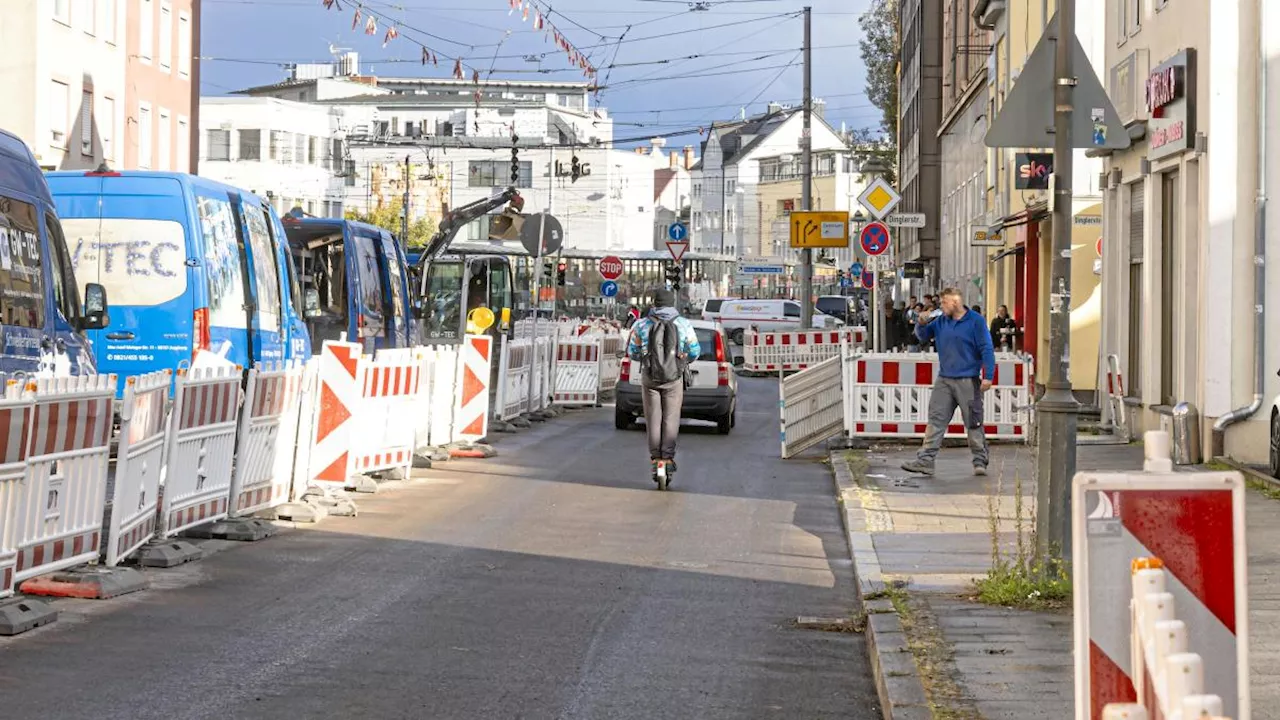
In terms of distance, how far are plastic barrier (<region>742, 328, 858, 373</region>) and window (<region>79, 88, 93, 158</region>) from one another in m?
17.6

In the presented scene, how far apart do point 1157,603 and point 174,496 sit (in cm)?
810

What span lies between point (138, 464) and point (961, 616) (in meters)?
4.67

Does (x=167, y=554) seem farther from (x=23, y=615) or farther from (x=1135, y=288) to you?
(x=1135, y=288)

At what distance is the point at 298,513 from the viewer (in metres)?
13.5

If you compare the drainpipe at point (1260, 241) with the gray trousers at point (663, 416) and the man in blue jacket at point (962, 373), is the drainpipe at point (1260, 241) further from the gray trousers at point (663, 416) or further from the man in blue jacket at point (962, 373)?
the gray trousers at point (663, 416)

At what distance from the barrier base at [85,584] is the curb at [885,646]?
381 centimetres

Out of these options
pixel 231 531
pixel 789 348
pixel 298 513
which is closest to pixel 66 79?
pixel 789 348

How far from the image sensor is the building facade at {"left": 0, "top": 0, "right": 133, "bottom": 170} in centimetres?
4325

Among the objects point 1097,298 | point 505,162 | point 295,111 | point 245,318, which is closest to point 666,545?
point 245,318

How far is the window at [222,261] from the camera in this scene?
1658cm

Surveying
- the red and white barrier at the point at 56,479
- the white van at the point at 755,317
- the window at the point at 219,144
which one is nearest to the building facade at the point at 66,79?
the white van at the point at 755,317

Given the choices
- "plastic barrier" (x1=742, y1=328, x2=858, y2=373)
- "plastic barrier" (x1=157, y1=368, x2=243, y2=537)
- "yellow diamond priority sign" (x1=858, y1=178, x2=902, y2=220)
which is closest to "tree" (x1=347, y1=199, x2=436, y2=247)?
"plastic barrier" (x1=742, y1=328, x2=858, y2=373)

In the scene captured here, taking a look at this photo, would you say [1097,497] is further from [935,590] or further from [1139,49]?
[1139,49]

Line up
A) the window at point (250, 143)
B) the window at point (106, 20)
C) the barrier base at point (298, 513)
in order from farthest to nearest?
the window at point (250, 143) → the window at point (106, 20) → the barrier base at point (298, 513)
